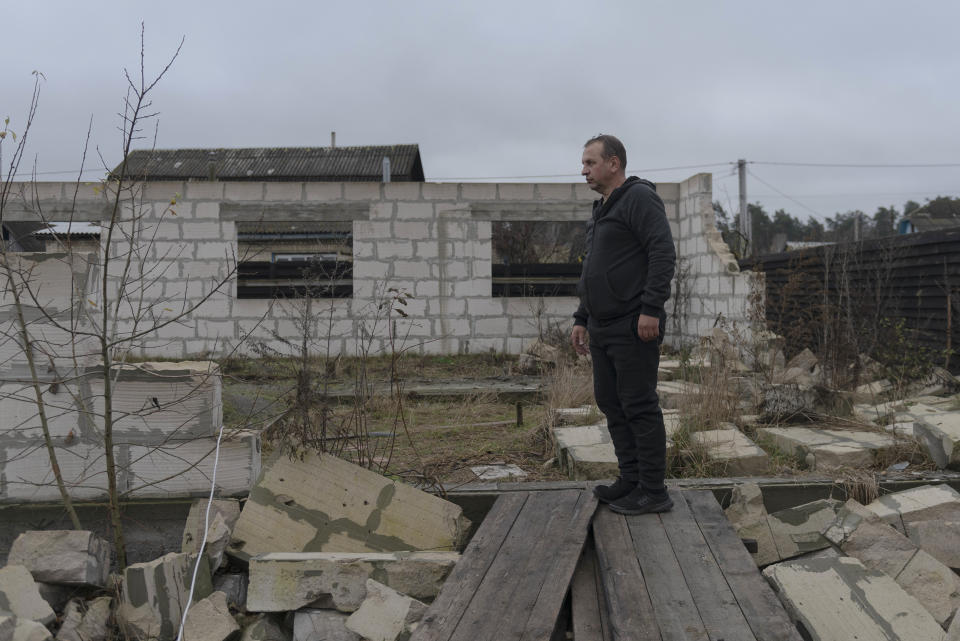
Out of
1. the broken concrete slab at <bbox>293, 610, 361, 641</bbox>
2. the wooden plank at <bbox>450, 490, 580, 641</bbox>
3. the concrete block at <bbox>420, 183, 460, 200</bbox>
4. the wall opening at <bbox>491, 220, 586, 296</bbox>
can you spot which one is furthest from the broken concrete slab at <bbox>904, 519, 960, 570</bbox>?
the concrete block at <bbox>420, 183, 460, 200</bbox>

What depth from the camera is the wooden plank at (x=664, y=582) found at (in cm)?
246

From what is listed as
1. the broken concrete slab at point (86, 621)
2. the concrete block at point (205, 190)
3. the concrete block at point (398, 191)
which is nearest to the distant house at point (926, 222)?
the concrete block at point (398, 191)

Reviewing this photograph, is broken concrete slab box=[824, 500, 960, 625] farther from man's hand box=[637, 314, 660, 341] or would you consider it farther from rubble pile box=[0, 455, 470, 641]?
rubble pile box=[0, 455, 470, 641]

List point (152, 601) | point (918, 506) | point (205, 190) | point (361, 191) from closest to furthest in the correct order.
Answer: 1. point (152, 601)
2. point (918, 506)
3. point (205, 190)
4. point (361, 191)

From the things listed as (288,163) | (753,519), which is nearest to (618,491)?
(753,519)

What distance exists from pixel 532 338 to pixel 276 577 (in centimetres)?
814

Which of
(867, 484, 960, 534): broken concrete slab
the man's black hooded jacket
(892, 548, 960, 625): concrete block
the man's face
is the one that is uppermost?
the man's face

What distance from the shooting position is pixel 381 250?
36.4 feet

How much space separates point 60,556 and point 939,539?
3973mm

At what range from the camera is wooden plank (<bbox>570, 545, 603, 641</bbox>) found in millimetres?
2721

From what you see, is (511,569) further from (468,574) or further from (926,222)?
(926,222)

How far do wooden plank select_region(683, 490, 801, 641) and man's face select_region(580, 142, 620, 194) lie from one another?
153 cm

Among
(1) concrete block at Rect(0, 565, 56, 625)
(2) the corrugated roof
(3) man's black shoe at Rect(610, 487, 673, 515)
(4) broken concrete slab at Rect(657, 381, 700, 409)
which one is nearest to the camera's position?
(1) concrete block at Rect(0, 565, 56, 625)

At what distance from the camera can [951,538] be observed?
3.69 meters
